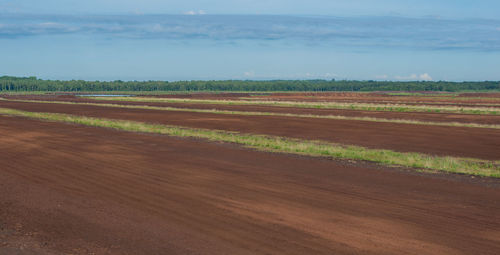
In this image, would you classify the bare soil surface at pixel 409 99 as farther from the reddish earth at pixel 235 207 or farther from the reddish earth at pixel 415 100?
the reddish earth at pixel 235 207

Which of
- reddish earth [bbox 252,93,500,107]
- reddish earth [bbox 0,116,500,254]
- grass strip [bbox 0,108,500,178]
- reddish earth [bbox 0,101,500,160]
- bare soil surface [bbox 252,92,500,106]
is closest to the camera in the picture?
reddish earth [bbox 0,116,500,254]

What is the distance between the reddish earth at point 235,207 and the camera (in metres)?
9.66

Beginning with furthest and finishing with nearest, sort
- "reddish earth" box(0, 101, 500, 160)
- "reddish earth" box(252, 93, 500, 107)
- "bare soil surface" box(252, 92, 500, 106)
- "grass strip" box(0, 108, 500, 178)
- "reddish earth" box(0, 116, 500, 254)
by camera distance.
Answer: "bare soil surface" box(252, 92, 500, 106) < "reddish earth" box(252, 93, 500, 107) < "reddish earth" box(0, 101, 500, 160) < "grass strip" box(0, 108, 500, 178) < "reddish earth" box(0, 116, 500, 254)

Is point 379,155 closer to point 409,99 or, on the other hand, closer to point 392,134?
point 392,134

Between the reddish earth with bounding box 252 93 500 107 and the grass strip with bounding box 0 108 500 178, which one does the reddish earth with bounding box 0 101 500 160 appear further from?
the reddish earth with bounding box 252 93 500 107

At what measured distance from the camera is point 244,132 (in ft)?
114

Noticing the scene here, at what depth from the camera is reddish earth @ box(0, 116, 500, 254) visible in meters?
9.66

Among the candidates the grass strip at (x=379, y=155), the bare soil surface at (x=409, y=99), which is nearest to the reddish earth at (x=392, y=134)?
the grass strip at (x=379, y=155)

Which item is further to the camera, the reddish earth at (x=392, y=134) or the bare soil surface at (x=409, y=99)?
the bare soil surface at (x=409, y=99)

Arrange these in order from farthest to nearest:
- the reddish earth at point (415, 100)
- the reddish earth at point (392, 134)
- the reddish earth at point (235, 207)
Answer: the reddish earth at point (415, 100)
the reddish earth at point (392, 134)
the reddish earth at point (235, 207)

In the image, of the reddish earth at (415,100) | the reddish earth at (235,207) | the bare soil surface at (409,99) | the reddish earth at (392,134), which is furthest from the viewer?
the bare soil surface at (409,99)

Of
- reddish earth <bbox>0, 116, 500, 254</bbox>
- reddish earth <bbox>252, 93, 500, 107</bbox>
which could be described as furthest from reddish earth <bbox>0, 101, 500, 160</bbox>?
reddish earth <bbox>252, 93, 500, 107</bbox>

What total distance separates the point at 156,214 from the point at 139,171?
6.37 meters

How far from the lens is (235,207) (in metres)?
12.6
